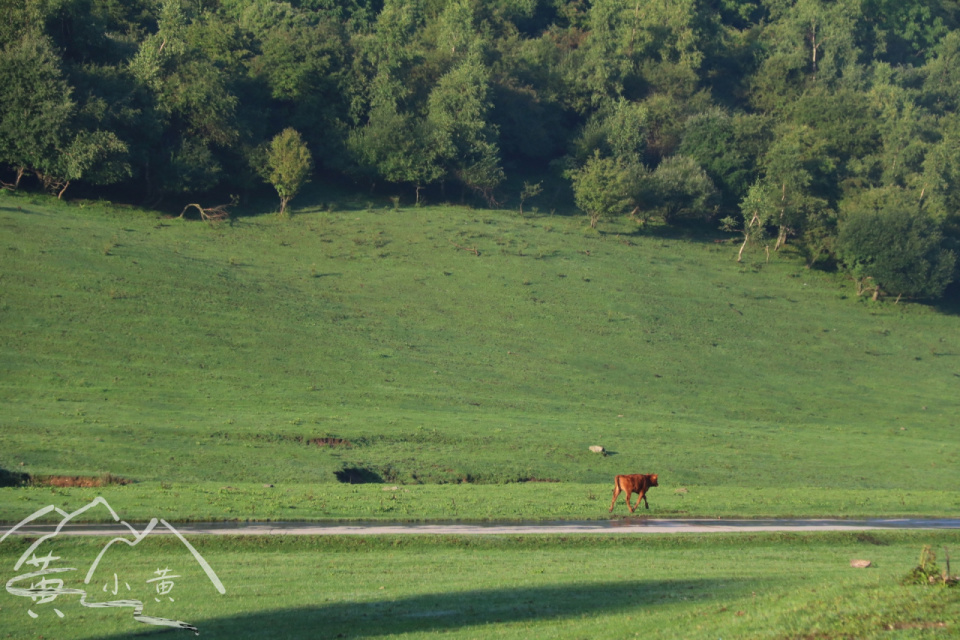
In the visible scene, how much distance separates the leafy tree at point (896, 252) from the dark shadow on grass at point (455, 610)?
67584 millimetres

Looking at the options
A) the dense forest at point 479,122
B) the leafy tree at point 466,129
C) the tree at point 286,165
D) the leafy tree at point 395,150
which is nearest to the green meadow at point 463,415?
the tree at point 286,165

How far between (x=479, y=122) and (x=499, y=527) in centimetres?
6335

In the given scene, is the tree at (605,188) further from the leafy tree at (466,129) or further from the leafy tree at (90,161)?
→ the leafy tree at (90,161)

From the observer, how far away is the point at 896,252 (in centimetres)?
7925

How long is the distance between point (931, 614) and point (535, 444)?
87.0 feet

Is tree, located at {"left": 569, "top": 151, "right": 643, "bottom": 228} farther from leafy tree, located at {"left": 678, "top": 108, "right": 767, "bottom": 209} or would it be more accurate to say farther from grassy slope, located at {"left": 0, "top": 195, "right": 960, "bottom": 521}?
leafy tree, located at {"left": 678, "top": 108, "right": 767, "bottom": 209}

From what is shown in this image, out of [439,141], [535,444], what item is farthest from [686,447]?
[439,141]

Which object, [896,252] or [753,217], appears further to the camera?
[753,217]

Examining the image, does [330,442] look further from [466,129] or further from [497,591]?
[466,129]

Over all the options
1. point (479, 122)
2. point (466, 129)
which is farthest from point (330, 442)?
point (479, 122)

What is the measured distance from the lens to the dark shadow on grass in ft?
54.7

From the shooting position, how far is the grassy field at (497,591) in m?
16.1

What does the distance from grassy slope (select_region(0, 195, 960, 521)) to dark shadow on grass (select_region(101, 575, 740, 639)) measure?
9.66 metres

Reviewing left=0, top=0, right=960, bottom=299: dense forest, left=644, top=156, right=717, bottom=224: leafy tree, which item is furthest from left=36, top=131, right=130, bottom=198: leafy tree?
left=644, top=156, right=717, bottom=224: leafy tree
